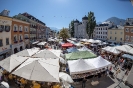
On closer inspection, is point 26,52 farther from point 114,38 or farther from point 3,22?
point 114,38

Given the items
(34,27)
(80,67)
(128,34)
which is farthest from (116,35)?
(80,67)

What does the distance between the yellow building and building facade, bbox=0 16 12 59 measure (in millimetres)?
41702

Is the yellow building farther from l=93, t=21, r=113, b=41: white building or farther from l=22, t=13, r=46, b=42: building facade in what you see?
l=22, t=13, r=46, b=42: building facade

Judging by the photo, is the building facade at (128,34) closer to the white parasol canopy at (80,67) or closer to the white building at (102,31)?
the white building at (102,31)

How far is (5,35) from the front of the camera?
70.0 ft

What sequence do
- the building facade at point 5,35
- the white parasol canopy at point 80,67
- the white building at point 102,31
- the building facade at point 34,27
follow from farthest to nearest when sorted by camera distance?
the white building at point 102,31 < the building facade at point 34,27 < the building facade at point 5,35 < the white parasol canopy at point 80,67

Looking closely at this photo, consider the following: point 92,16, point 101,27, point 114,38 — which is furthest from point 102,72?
point 101,27

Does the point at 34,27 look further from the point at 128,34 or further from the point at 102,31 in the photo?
the point at 128,34

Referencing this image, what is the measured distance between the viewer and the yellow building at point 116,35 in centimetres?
4311

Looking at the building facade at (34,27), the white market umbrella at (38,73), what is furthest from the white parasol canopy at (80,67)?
the building facade at (34,27)

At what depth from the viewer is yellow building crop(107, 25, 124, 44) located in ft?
141

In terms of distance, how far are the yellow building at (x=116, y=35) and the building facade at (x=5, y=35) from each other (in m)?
41.7

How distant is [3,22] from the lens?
20.4m

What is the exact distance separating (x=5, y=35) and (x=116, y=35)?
44.0m
